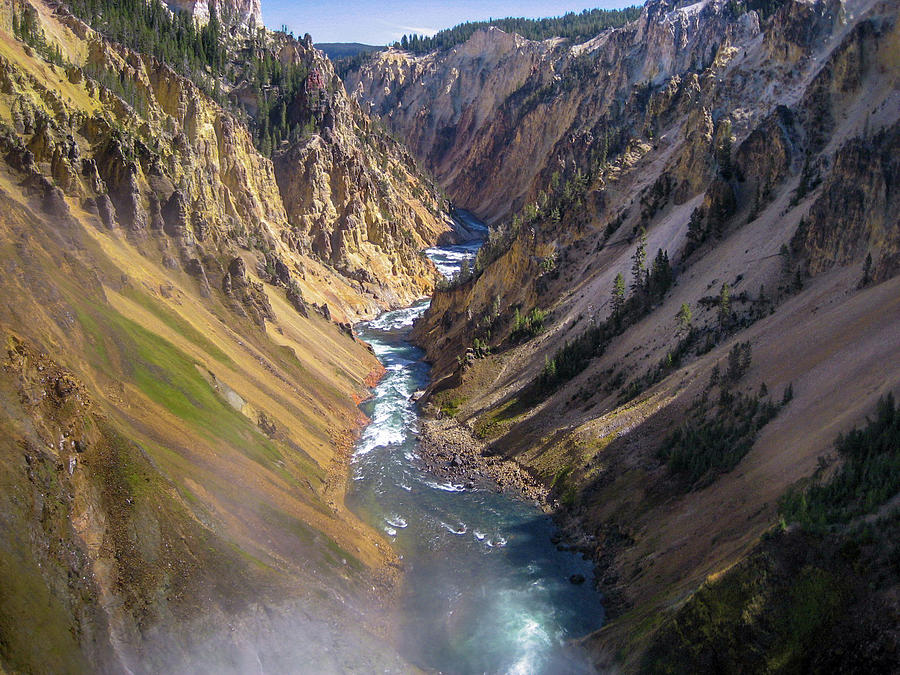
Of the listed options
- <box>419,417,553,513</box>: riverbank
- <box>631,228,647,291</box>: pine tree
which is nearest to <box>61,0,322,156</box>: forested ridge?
<box>631,228,647,291</box>: pine tree

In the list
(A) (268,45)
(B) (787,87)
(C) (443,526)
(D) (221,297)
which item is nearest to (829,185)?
(B) (787,87)

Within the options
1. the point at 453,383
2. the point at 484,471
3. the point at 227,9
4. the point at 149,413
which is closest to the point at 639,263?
the point at 453,383

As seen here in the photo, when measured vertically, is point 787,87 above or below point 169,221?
above

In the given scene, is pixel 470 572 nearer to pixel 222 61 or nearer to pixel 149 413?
pixel 149 413

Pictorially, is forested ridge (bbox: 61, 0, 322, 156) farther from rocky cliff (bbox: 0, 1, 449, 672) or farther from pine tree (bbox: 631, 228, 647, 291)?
pine tree (bbox: 631, 228, 647, 291)

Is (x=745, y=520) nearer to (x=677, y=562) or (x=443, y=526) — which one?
(x=677, y=562)

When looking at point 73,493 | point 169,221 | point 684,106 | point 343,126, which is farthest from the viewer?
point 343,126
